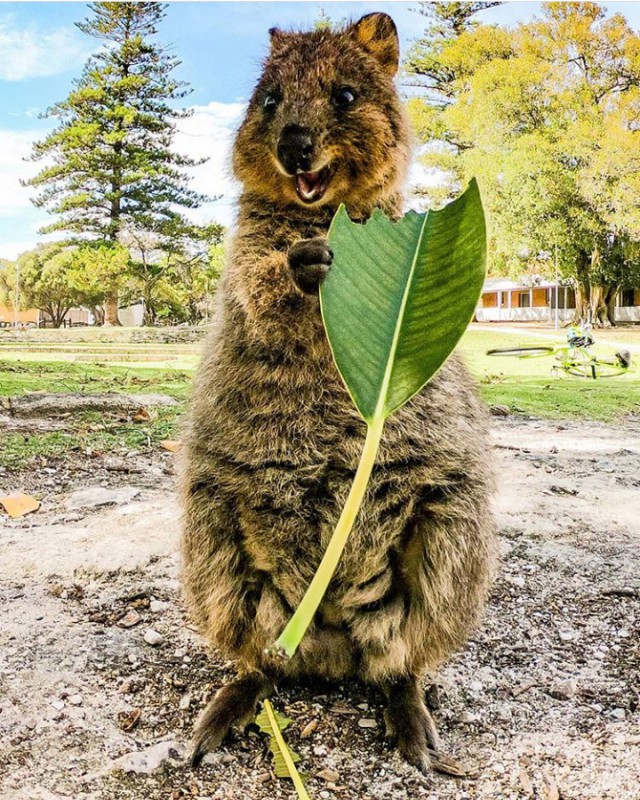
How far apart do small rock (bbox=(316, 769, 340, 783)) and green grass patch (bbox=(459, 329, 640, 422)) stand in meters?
2.98

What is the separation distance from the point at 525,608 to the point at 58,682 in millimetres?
1134

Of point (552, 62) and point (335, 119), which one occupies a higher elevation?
point (552, 62)

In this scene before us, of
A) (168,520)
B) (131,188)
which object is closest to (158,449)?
(168,520)

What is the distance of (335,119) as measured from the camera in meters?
1.59

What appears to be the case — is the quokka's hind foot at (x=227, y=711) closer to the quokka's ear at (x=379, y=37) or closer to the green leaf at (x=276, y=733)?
the green leaf at (x=276, y=733)

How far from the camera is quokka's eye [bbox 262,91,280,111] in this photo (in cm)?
170

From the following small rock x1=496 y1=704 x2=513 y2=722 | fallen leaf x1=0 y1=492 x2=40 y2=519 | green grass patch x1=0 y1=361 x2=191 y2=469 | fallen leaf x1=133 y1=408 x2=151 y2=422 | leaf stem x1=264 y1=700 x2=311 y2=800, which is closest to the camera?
leaf stem x1=264 y1=700 x2=311 y2=800

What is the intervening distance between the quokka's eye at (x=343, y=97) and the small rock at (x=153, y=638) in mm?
1245

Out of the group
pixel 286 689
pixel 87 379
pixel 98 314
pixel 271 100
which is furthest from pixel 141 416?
pixel 98 314

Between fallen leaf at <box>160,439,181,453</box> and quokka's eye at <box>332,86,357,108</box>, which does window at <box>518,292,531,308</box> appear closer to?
fallen leaf at <box>160,439,181,453</box>

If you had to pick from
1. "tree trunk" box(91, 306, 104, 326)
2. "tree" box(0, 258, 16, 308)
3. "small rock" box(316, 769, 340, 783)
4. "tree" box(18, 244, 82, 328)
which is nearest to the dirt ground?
"small rock" box(316, 769, 340, 783)

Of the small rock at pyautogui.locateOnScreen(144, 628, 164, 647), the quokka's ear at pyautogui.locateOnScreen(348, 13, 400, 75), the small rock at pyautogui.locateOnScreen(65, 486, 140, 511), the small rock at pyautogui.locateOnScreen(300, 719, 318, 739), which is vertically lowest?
the small rock at pyautogui.locateOnScreen(300, 719, 318, 739)

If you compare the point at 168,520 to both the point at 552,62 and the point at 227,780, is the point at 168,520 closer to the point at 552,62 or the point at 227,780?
the point at 227,780

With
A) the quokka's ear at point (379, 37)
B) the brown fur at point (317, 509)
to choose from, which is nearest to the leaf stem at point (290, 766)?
the brown fur at point (317, 509)
